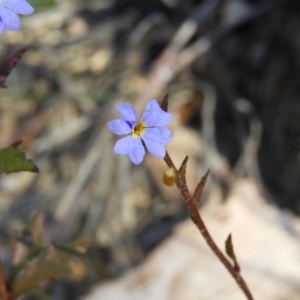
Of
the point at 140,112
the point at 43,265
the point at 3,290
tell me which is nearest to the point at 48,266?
the point at 43,265

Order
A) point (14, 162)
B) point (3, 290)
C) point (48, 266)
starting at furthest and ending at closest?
point (48, 266) < point (3, 290) < point (14, 162)

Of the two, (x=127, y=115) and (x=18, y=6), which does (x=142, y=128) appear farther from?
(x=18, y=6)

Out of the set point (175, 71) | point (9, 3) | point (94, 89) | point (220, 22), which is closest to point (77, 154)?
point (94, 89)

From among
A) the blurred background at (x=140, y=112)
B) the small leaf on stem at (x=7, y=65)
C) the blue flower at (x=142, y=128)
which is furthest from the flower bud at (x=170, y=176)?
the blurred background at (x=140, y=112)

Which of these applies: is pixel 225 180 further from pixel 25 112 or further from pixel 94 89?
pixel 25 112

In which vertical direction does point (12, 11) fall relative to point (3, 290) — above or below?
above
